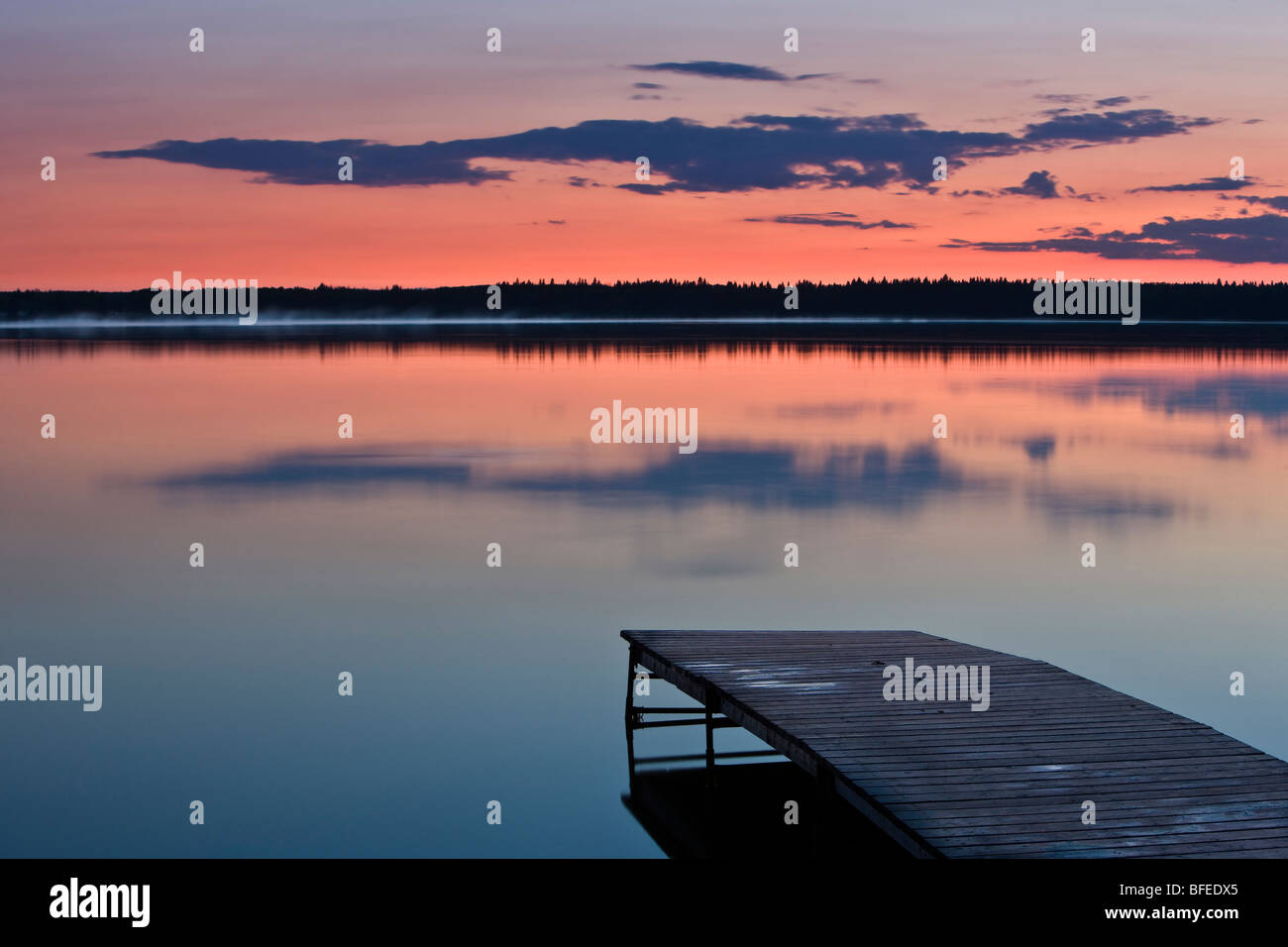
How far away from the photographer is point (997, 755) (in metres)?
7.10

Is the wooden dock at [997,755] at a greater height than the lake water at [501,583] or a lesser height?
greater

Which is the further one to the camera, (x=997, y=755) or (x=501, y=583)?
(x=501, y=583)

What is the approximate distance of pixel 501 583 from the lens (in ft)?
Result: 49.6

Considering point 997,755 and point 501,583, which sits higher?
point 997,755

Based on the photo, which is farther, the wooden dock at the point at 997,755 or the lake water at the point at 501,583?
the lake water at the point at 501,583

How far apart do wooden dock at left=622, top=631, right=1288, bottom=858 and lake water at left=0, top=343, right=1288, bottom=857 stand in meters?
1.12

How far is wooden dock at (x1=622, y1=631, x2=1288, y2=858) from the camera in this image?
19.7ft

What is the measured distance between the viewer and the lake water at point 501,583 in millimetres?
8852

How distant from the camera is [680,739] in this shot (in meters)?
10.0

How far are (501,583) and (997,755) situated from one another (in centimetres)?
874

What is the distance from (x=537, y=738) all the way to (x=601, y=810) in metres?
1.23

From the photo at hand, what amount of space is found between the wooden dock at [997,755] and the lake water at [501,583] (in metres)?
1.12
